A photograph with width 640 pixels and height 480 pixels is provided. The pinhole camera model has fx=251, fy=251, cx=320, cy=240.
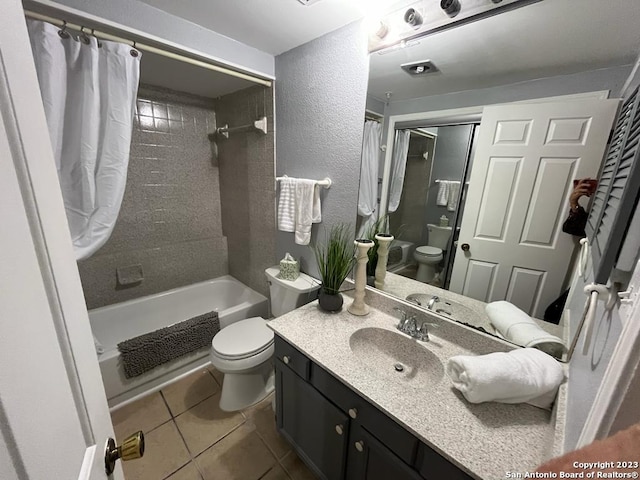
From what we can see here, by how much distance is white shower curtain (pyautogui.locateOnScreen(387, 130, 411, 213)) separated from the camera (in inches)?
49.4

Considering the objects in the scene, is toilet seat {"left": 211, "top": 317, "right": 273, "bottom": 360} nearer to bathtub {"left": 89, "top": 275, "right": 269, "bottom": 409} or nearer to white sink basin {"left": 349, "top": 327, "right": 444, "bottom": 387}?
bathtub {"left": 89, "top": 275, "right": 269, "bottom": 409}

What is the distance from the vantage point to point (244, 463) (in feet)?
4.43

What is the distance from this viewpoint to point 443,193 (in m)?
1.14

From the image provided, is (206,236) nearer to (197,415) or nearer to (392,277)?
(197,415)

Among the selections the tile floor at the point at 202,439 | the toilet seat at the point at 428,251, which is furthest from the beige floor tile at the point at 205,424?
the toilet seat at the point at 428,251

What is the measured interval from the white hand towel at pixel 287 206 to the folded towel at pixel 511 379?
118cm

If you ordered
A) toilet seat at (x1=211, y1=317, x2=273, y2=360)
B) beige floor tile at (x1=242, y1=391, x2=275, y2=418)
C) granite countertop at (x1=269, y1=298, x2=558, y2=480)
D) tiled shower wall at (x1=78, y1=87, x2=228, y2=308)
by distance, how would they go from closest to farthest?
granite countertop at (x1=269, y1=298, x2=558, y2=480)
toilet seat at (x1=211, y1=317, x2=273, y2=360)
beige floor tile at (x1=242, y1=391, x2=275, y2=418)
tiled shower wall at (x1=78, y1=87, x2=228, y2=308)

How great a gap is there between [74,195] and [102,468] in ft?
4.30

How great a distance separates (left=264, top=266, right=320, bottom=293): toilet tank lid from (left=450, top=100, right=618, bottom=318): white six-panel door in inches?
34.4

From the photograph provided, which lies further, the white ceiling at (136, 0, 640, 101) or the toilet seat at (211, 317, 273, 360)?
the toilet seat at (211, 317, 273, 360)

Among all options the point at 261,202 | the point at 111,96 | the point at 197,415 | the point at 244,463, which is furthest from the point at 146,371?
the point at 111,96

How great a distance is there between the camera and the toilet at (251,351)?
5.04ft

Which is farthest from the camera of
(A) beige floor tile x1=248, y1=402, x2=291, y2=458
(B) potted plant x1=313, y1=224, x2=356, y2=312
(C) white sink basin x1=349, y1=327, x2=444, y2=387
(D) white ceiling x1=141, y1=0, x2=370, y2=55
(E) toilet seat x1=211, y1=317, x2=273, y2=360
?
(E) toilet seat x1=211, y1=317, x2=273, y2=360

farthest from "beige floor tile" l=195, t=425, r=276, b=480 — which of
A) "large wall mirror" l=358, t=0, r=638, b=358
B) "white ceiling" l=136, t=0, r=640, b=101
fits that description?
"white ceiling" l=136, t=0, r=640, b=101
